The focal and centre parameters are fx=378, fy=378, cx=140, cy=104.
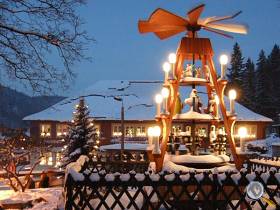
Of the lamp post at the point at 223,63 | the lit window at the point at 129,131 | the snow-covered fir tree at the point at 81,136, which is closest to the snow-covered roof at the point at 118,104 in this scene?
the lit window at the point at 129,131

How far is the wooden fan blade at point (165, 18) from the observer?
27.3 feet

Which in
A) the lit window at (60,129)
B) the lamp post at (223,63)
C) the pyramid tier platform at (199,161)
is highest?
the lamp post at (223,63)

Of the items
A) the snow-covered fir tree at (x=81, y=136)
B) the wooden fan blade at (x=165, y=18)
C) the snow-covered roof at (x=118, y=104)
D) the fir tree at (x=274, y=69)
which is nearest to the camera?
the wooden fan blade at (x=165, y=18)

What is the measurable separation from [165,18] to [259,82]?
54.2m

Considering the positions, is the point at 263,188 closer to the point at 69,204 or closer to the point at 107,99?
the point at 69,204

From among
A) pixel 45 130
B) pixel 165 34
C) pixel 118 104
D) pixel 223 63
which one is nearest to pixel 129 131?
pixel 118 104

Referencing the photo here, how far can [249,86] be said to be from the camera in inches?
2383

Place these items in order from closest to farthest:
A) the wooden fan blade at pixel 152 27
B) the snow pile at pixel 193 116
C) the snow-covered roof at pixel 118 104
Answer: the snow pile at pixel 193 116
the wooden fan blade at pixel 152 27
the snow-covered roof at pixel 118 104

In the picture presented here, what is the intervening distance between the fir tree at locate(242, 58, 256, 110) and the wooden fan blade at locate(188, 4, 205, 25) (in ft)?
167

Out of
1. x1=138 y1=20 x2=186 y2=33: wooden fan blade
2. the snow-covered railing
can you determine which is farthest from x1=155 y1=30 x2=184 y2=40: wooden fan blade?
the snow-covered railing

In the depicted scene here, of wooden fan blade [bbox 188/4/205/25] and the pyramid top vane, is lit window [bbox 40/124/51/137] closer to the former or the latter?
the pyramid top vane

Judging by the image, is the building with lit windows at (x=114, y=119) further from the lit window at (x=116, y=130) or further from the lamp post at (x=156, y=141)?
the lamp post at (x=156, y=141)

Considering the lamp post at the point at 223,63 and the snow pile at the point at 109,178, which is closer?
the snow pile at the point at 109,178

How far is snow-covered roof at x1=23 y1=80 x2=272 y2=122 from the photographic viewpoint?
3825 cm
